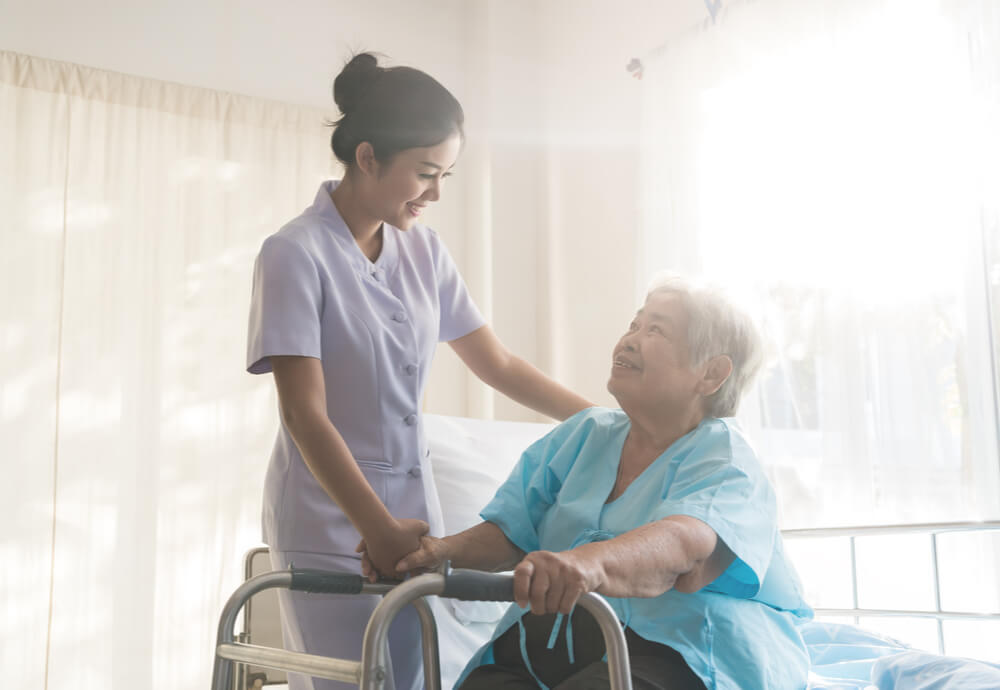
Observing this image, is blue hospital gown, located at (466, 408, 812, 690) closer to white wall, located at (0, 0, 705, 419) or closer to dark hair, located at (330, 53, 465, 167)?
dark hair, located at (330, 53, 465, 167)

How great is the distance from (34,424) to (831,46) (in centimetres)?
267

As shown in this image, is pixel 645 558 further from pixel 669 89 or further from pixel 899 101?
pixel 669 89

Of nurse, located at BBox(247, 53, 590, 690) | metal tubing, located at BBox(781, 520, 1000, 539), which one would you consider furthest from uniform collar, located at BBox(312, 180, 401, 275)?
metal tubing, located at BBox(781, 520, 1000, 539)

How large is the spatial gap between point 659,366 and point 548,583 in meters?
0.58

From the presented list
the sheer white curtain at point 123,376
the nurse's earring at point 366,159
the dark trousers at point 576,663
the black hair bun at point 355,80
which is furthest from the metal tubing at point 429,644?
the sheer white curtain at point 123,376

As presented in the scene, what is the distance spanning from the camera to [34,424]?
2.88 metres

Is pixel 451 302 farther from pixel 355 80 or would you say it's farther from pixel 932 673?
pixel 932 673

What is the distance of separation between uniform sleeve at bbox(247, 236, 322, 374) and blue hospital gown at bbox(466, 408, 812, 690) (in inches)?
17.1

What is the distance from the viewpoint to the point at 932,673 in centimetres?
130

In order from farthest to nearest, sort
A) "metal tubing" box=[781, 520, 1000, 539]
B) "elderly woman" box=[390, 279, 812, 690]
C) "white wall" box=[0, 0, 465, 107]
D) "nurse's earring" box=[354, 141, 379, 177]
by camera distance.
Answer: "white wall" box=[0, 0, 465, 107]
"metal tubing" box=[781, 520, 1000, 539]
"nurse's earring" box=[354, 141, 379, 177]
"elderly woman" box=[390, 279, 812, 690]

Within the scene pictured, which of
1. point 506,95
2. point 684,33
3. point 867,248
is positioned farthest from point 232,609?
point 506,95

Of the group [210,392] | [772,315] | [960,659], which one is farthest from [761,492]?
[210,392]

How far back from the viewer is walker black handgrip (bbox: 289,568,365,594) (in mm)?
1143

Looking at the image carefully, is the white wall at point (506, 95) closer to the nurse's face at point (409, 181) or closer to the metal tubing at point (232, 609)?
the nurse's face at point (409, 181)
